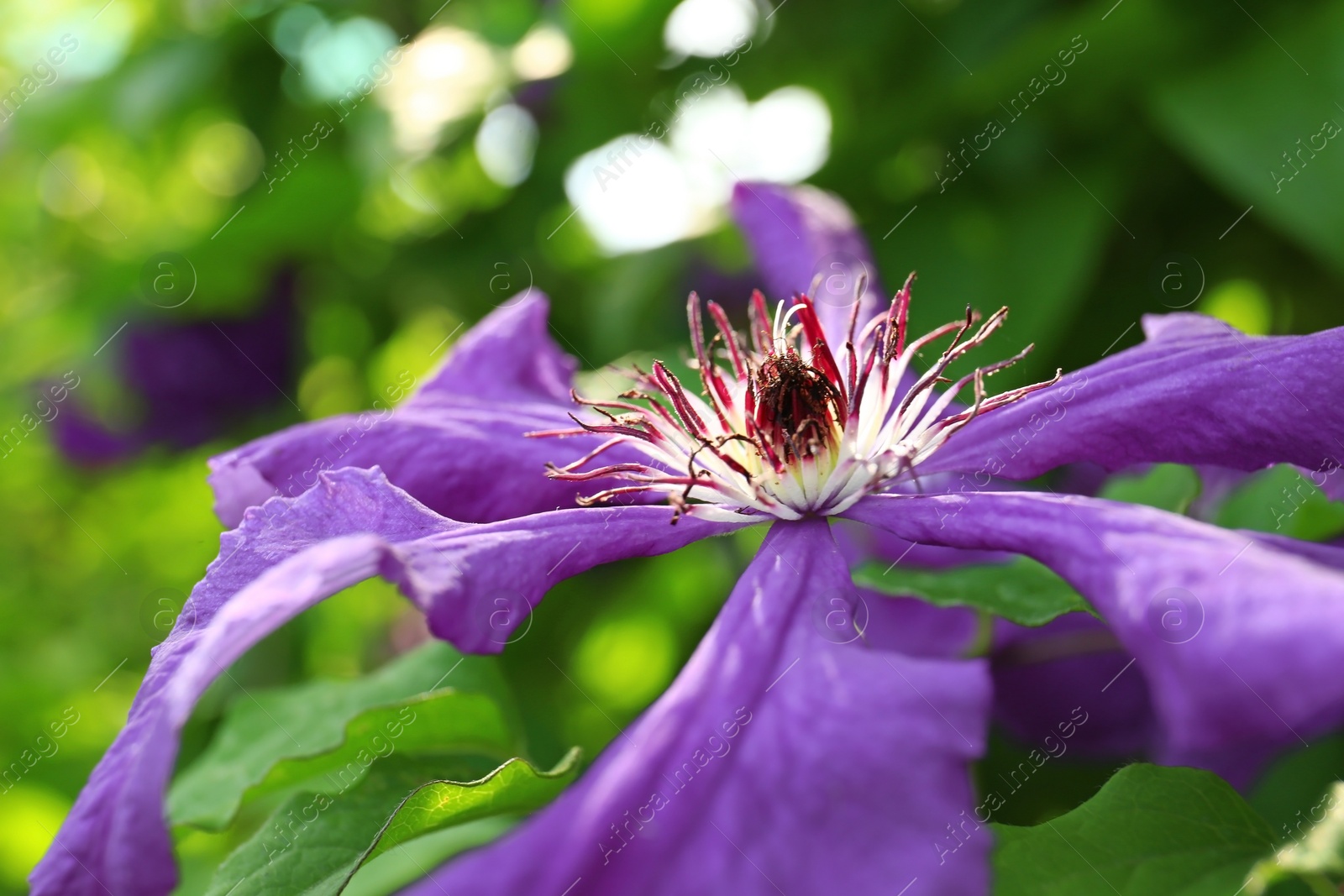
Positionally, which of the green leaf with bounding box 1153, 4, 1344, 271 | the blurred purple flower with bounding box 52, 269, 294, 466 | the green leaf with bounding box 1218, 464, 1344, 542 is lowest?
the green leaf with bounding box 1218, 464, 1344, 542

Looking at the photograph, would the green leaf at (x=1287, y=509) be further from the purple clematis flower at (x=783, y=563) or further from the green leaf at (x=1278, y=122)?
the green leaf at (x=1278, y=122)

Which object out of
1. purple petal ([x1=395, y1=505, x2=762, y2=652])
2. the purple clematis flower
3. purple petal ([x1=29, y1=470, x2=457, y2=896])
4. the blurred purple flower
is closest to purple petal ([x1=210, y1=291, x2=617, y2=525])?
the purple clematis flower

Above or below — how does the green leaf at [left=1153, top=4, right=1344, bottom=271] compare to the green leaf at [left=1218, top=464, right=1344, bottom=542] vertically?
above

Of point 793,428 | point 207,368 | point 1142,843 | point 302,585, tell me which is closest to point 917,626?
point 793,428

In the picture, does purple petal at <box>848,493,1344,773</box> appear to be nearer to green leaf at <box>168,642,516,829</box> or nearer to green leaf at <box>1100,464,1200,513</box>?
green leaf at <box>1100,464,1200,513</box>

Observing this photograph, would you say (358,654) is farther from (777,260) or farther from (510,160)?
(777,260)

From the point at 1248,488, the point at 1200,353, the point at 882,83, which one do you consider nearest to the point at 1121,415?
the point at 1200,353
